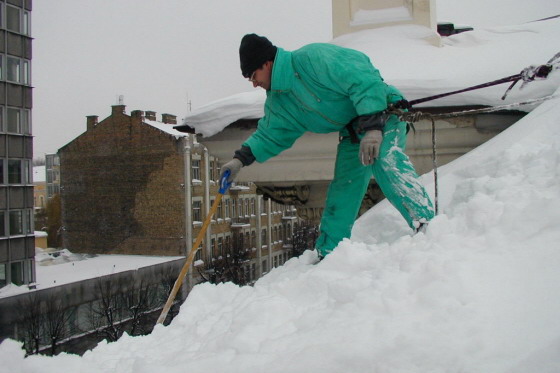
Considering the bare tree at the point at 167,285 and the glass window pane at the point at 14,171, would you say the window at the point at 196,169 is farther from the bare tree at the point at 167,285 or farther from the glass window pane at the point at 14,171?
the glass window pane at the point at 14,171

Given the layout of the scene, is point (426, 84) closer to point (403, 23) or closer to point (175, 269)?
point (403, 23)

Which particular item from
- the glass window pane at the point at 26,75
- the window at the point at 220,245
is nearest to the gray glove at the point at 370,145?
the glass window pane at the point at 26,75

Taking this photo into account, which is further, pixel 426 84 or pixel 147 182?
pixel 147 182

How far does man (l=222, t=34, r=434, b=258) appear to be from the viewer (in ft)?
7.91

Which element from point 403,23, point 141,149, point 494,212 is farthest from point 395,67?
point 141,149

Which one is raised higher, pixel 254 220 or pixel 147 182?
pixel 147 182

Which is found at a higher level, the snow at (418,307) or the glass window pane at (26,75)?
the glass window pane at (26,75)

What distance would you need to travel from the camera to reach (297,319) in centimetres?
161

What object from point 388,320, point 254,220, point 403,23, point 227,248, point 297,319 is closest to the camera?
point 388,320

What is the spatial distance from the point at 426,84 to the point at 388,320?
7.20ft

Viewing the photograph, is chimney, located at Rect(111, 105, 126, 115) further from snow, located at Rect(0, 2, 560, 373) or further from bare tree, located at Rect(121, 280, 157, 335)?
snow, located at Rect(0, 2, 560, 373)

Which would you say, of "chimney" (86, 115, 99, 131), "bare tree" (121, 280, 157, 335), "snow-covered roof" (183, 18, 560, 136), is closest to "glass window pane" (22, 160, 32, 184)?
"bare tree" (121, 280, 157, 335)

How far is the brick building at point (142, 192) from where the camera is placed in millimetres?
23609

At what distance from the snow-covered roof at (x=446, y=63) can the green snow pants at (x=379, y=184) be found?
30.6 inches
